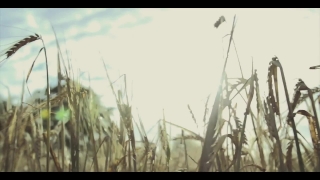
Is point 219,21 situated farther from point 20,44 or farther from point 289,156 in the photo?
point 20,44

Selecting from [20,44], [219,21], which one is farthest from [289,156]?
[20,44]

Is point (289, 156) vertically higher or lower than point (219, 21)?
lower

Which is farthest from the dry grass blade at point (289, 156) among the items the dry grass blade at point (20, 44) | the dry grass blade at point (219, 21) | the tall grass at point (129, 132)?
the dry grass blade at point (20, 44)

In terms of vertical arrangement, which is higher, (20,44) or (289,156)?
(20,44)

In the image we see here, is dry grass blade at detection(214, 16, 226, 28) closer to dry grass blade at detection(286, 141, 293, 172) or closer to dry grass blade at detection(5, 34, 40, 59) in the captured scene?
dry grass blade at detection(286, 141, 293, 172)

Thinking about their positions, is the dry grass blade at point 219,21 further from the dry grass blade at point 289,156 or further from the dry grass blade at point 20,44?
the dry grass blade at point 20,44

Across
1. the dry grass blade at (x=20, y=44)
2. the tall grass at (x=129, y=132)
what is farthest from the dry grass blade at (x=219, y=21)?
the dry grass blade at (x=20, y=44)

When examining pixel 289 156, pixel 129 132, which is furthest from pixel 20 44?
pixel 289 156

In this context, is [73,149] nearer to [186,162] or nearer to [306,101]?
[186,162]

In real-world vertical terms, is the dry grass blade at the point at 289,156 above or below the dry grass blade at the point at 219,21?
below

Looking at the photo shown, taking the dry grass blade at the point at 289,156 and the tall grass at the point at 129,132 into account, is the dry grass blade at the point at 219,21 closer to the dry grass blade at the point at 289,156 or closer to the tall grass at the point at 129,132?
the tall grass at the point at 129,132
